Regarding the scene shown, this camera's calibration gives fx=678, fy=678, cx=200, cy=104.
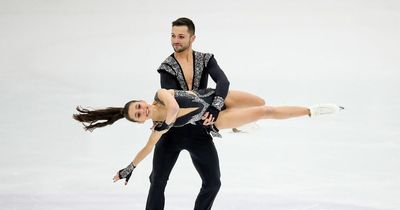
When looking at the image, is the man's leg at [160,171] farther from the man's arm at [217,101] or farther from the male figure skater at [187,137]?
the man's arm at [217,101]

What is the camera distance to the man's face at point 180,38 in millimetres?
5004

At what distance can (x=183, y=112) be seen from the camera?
15.9ft

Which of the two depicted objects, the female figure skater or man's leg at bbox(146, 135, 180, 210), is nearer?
the female figure skater

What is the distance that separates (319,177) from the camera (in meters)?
6.29

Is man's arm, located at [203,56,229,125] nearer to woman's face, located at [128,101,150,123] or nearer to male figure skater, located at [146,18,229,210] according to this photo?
male figure skater, located at [146,18,229,210]

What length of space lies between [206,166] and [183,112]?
52cm

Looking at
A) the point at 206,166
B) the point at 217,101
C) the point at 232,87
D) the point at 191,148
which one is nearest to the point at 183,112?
the point at 217,101

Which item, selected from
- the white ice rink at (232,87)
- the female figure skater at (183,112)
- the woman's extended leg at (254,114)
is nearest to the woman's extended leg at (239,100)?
the female figure skater at (183,112)

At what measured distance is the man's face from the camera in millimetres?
5004

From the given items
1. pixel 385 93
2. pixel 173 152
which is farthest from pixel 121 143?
pixel 385 93

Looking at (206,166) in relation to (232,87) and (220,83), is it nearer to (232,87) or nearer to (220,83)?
(220,83)

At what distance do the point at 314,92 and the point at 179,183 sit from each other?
7.94 ft

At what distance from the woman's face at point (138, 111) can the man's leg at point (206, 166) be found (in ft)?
1.93

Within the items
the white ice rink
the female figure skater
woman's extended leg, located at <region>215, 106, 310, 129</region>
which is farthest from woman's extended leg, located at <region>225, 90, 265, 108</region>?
the white ice rink
